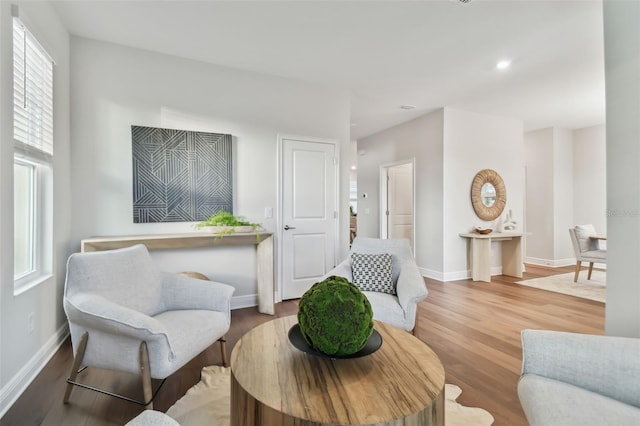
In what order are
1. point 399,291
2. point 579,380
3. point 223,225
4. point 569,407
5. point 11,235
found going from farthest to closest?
point 223,225, point 399,291, point 11,235, point 579,380, point 569,407

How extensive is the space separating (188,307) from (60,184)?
1.60 m

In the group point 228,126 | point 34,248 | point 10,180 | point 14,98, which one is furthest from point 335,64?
point 34,248

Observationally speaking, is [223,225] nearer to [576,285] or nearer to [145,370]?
[145,370]

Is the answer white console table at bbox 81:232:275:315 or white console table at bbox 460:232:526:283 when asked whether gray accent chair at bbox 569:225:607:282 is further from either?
white console table at bbox 81:232:275:315

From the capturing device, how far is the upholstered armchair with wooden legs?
1.51 meters

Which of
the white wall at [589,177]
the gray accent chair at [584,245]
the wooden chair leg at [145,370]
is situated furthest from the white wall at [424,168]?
the wooden chair leg at [145,370]

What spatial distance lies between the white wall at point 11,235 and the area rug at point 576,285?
542cm

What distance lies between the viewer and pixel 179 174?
3076 mm

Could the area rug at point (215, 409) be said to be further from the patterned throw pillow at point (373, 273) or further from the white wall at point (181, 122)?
the white wall at point (181, 122)

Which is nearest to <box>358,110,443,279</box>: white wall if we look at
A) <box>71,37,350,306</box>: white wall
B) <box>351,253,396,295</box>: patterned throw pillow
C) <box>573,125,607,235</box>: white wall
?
<box>71,37,350,306</box>: white wall

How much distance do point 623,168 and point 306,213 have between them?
9.14 feet

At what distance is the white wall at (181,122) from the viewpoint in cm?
280

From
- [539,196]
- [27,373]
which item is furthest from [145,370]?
[539,196]

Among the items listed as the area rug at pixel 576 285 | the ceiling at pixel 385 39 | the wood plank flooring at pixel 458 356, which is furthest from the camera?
the area rug at pixel 576 285
